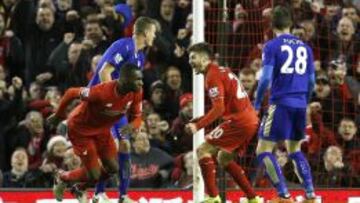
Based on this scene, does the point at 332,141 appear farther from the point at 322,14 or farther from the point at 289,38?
the point at 289,38

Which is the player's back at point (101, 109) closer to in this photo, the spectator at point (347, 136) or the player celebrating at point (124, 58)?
the player celebrating at point (124, 58)

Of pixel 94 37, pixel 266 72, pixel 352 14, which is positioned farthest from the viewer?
pixel 352 14

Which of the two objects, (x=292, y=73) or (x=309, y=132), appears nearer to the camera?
(x=292, y=73)

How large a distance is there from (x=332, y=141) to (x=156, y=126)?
2.45 m

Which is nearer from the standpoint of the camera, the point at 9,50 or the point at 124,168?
the point at 124,168

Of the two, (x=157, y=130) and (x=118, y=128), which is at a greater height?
(x=118, y=128)

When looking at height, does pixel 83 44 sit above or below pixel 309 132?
above

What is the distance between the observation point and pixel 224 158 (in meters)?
13.3

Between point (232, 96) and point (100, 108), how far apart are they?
149 cm

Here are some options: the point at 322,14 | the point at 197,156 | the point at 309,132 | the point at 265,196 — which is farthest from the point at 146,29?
the point at 322,14

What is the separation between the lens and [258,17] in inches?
655

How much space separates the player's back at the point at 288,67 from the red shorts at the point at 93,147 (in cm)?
186

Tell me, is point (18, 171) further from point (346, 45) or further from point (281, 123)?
point (346, 45)

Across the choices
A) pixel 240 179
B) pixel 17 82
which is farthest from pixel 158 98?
pixel 240 179
